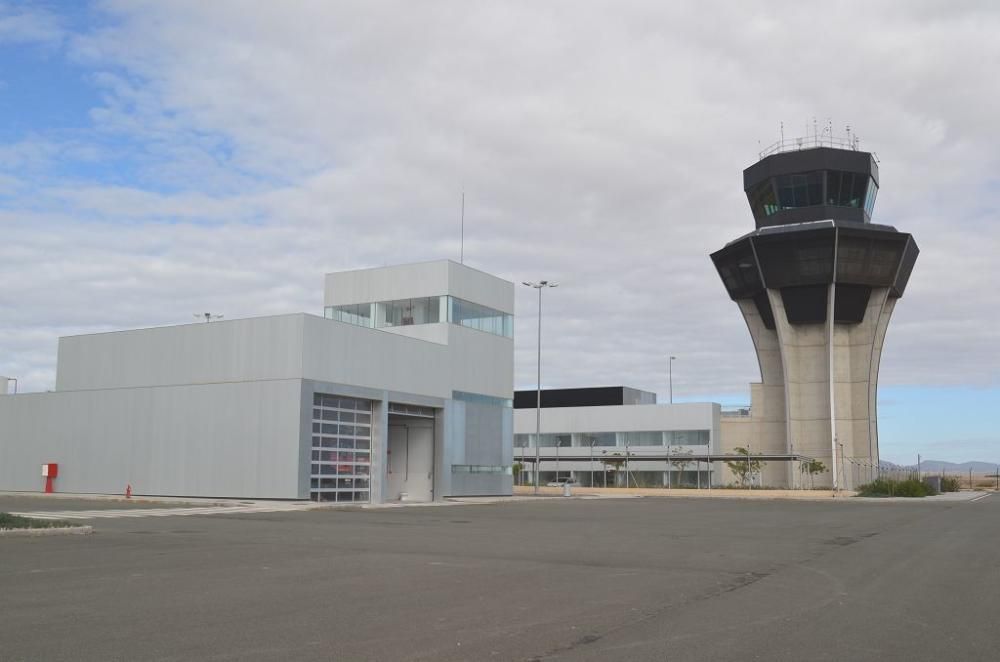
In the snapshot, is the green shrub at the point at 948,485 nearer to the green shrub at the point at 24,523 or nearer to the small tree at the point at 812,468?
the small tree at the point at 812,468

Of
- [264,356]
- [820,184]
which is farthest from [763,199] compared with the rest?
[264,356]

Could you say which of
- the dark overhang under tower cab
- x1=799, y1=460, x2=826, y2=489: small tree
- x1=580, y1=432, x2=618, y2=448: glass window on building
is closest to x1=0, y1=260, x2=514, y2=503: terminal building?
the dark overhang under tower cab

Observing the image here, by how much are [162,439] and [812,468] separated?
5361cm

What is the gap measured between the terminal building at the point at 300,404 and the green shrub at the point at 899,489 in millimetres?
26466

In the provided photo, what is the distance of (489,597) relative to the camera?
441 inches

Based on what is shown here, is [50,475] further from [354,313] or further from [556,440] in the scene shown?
[556,440]

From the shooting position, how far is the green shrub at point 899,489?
58812mm

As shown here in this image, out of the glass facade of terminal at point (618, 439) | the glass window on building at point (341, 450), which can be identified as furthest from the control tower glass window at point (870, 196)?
the glass window on building at point (341, 450)

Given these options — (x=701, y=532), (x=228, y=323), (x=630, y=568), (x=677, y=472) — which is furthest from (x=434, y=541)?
(x=677, y=472)

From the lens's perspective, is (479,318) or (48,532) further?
(479,318)

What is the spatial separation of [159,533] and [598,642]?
14.8 m

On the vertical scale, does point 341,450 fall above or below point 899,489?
above

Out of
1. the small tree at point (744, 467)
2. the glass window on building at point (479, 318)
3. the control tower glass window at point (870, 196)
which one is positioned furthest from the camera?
the small tree at point (744, 467)

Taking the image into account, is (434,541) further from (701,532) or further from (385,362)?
(385,362)
